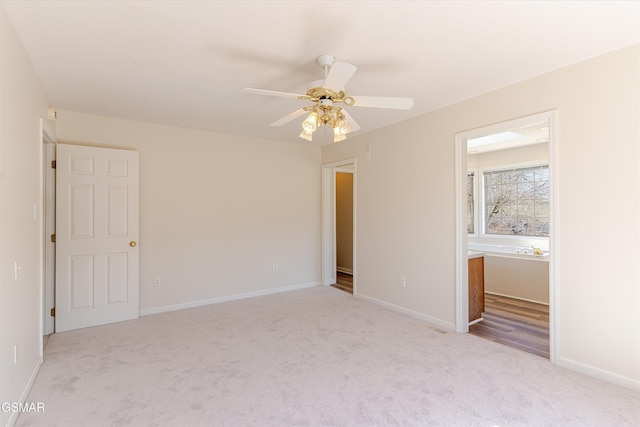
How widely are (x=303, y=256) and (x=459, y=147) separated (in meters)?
2.98

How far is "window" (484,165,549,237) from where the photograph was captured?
5.17m

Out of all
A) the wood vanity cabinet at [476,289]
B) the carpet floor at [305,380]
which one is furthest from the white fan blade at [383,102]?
the wood vanity cabinet at [476,289]

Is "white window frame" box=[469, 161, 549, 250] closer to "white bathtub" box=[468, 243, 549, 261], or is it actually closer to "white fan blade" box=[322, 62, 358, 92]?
"white bathtub" box=[468, 243, 549, 261]

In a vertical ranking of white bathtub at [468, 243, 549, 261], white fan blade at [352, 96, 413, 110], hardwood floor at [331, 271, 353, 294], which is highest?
white fan blade at [352, 96, 413, 110]

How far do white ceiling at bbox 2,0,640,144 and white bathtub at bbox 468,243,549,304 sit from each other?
2.75 m

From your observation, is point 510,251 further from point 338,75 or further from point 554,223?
point 338,75

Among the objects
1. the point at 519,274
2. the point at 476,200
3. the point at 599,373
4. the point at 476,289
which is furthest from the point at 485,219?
the point at 599,373

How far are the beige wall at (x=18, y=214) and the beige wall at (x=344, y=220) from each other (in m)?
4.99

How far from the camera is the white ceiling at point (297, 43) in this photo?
1.83m

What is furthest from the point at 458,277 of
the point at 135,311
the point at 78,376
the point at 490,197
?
the point at 135,311

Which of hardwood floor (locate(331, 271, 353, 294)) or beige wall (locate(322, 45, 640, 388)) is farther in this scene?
hardwood floor (locate(331, 271, 353, 294))

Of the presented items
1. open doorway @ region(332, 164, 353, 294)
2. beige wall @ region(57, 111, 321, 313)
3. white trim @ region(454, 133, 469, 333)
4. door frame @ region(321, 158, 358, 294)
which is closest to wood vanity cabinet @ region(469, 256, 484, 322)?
white trim @ region(454, 133, 469, 333)

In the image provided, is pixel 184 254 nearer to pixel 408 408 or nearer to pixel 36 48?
pixel 36 48

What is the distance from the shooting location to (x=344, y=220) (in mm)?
6836
